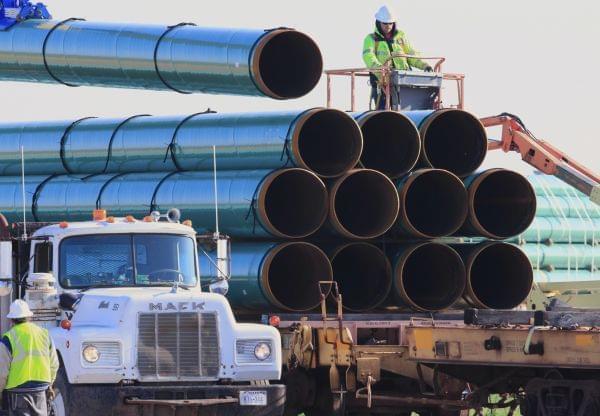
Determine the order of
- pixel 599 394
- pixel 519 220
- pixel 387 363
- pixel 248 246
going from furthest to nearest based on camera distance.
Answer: pixel 519 220 → pixel 248 246 → pixel 387 363 → pixel 599 394

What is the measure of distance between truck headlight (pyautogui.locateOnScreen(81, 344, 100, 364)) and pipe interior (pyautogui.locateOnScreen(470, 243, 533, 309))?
8104mm

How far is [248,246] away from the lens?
20.0 meters

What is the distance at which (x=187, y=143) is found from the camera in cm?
2070

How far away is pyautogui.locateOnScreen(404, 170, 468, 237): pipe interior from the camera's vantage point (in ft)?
67.4

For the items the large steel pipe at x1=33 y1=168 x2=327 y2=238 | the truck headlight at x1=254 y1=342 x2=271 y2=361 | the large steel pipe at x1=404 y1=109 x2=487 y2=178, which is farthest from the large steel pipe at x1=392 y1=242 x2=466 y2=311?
the truck headlight at x1=254 y1=342 x2=271 y2=361

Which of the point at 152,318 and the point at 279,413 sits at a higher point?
the point at 152,318

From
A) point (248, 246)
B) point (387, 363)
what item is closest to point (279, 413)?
point (387, 363)

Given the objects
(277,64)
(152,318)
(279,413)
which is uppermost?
(277,64)

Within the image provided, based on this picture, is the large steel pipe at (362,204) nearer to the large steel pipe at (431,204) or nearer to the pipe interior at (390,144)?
the large steel pipe at (431,204)

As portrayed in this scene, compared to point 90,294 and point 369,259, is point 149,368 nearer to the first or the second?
point 90,294

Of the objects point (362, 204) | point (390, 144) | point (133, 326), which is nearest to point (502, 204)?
point (390, 144)

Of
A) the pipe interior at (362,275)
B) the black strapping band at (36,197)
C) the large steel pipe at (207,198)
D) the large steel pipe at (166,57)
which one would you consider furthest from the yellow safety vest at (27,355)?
the black strapping band at (36,197)

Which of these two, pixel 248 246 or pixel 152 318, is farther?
pixel 248 246

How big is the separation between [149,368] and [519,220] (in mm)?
8282
